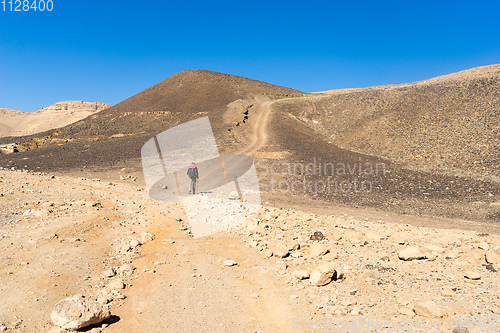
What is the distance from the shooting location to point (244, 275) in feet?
23.6

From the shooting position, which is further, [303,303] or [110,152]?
[110,152]

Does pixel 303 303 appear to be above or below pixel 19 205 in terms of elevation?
below

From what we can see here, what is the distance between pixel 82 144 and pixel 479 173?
130ft

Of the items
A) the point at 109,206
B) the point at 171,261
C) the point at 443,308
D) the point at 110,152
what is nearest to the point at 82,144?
the point at 110,152

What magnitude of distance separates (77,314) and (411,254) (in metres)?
6.85

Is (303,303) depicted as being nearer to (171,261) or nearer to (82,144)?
(171,261)

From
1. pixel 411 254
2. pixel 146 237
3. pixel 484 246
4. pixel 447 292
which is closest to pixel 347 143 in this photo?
pixel 484 246

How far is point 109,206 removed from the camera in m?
12.4

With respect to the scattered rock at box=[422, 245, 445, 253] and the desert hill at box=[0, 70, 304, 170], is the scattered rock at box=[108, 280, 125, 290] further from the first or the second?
the desert hill at box=[0, 70, 304, 170]

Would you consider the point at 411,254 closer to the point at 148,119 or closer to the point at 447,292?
the point at 447,292
